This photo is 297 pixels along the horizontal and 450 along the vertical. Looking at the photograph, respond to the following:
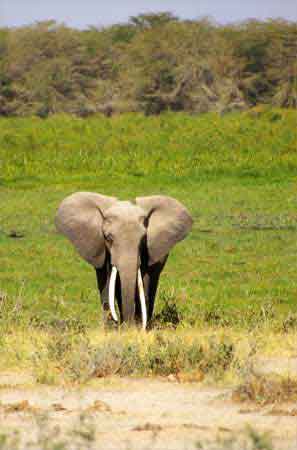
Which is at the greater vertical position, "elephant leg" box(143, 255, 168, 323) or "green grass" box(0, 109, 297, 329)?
"elephant leg" box(143, 255, 168, 323)

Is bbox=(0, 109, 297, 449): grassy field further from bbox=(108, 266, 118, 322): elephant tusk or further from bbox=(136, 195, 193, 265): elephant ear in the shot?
bbox=(136, 195, 193, 265): elephant ear

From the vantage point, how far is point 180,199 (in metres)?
18.2

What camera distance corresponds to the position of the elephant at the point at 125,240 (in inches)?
339

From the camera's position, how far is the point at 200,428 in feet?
18.4

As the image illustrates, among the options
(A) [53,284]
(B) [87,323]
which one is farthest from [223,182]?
(B) [87,323]

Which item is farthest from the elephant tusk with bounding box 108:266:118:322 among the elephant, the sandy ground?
the sandy ground

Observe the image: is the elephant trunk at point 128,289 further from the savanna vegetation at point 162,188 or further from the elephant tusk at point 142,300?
the savanna vegetation at point 162,188

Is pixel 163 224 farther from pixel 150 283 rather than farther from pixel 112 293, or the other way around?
pixel 112 293

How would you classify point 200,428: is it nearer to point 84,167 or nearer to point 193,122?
point 84,167

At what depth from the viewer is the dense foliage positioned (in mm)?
40000

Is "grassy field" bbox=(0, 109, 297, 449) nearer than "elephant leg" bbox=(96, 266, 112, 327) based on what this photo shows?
Yes

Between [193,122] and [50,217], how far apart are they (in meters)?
9.61

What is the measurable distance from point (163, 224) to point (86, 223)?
1.82ft

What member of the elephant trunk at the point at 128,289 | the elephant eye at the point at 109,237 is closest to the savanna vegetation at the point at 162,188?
the elephant trunk at the point at 128,289
